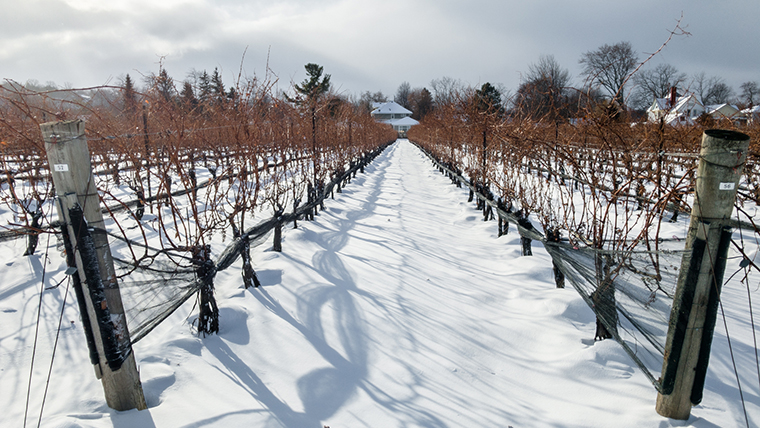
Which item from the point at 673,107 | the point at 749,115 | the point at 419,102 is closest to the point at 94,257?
the point at 673,107

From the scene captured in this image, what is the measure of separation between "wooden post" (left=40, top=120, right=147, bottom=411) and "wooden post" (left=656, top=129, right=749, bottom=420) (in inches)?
110

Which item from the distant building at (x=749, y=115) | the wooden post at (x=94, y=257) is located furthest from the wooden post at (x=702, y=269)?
the distant building at (x=749, y=115)

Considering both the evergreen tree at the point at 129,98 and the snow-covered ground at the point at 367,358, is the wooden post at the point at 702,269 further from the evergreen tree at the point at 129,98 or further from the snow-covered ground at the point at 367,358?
the evergreen tree at the point at 129,98

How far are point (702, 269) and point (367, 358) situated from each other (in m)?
2.07

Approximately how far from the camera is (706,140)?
168 centimetres

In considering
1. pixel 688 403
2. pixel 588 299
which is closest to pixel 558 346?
pixel 588 299

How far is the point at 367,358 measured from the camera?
9.14 feet

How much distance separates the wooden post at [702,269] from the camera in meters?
1.63

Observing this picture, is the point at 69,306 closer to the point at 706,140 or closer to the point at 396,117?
the point at 706,140

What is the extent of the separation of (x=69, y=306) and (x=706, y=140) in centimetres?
486

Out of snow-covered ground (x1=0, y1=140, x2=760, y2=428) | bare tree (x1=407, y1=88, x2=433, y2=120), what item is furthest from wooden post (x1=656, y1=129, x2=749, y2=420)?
bare tree (x1=407, y1=88, x2=433, y2=120)

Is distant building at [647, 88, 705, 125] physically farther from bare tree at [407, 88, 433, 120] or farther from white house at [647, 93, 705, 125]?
bare tree at [407, 88, 433, 120]

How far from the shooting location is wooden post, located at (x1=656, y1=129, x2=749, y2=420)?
1630mm

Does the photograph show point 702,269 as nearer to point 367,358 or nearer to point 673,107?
point 367,358
